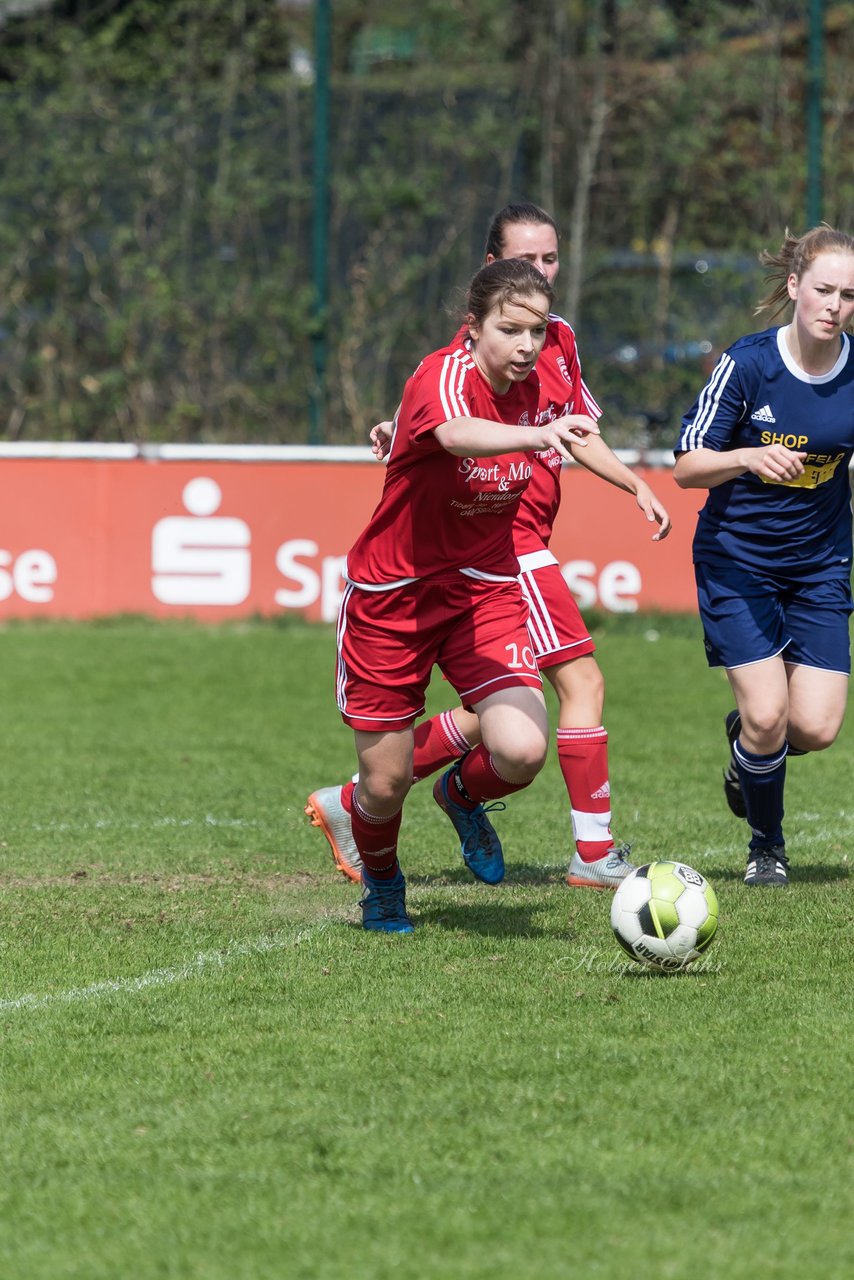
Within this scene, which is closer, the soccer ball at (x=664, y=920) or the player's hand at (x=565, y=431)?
the player's hand at (x=565, y=431)

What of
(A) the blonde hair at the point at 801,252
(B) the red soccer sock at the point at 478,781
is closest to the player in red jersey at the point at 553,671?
(B) the red soccer sock at the point at 478,781

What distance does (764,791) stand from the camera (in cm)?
603

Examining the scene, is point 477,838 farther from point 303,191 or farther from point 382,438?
point 303,191

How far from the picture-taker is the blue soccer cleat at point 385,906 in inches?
211

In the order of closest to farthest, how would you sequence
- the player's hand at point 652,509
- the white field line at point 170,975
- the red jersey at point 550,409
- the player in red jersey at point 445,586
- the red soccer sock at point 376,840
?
1. the white field line at point 170,975
2. the player in red jersey at point 445,586
3. the player's hand at point 652,509
4. the red soccer sock at point 376,840
5. the red jersey at point 550,409

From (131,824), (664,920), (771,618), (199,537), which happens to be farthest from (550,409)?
(199,537)

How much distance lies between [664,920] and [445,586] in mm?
1196

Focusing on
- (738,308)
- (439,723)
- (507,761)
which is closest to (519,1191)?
(507,761)

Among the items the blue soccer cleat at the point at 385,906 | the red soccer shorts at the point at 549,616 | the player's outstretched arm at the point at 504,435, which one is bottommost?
the blue soccer cleat at the point at 385,906

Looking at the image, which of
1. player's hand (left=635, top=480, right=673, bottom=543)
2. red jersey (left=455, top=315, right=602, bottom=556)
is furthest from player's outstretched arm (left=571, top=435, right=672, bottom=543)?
red jersey (left=455, top=315, right=602, bottom=556)

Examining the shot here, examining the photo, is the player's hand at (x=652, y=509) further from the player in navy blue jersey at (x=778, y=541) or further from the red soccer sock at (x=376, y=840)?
the red soccer sock at (x=376, y=840)

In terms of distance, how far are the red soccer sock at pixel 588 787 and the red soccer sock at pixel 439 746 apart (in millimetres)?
354

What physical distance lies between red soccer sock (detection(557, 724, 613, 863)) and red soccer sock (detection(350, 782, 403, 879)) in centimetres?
90

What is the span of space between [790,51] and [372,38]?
419cm
